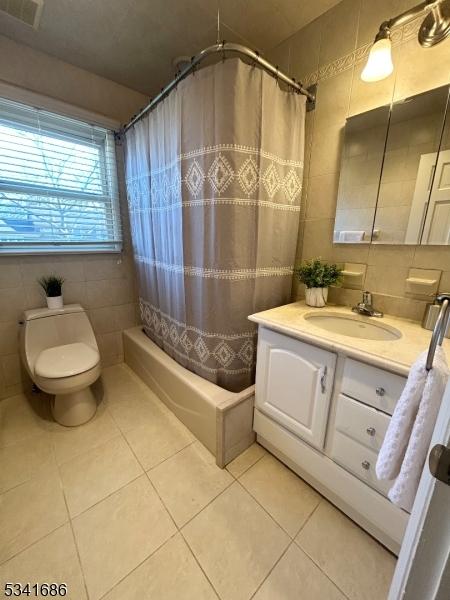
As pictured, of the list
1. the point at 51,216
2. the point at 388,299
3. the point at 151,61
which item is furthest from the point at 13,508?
the point at 151,61

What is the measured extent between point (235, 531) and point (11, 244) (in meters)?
2.09

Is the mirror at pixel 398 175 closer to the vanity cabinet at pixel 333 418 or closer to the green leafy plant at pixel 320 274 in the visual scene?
the green leafy plant at pixel 320 274

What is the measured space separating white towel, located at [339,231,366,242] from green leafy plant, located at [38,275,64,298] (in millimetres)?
1932

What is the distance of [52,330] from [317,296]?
182 cm

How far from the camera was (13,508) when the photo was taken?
3.52ft

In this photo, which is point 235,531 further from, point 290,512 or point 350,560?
point 350,560

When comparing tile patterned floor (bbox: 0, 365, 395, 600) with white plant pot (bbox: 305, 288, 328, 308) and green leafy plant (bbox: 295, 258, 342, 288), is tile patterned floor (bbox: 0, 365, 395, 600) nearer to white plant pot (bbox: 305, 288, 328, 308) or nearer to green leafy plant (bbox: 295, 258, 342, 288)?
white plant pot (bbox: 305, 288, 328, 308)

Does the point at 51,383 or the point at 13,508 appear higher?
the point at 51,383

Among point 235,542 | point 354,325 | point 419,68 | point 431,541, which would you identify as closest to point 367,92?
point 419,68

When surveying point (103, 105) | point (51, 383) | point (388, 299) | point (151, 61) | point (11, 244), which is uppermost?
point (151, 61)

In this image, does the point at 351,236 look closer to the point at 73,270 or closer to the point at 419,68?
the point at 419,68

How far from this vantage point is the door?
0.34 metres

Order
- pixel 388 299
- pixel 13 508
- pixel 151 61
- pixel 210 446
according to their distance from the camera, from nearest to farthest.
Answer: pixel 13 508 < pixel 388 299 < pixel 210 446 < pixel 151 61

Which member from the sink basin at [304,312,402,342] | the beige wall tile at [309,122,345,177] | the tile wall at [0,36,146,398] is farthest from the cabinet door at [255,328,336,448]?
the tile wall at [0,36,146,398]
